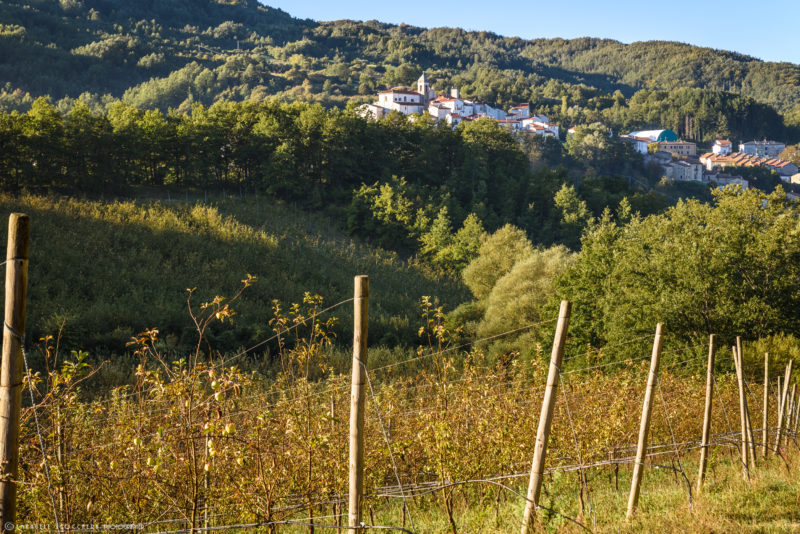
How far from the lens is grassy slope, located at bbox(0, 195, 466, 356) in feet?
76.3

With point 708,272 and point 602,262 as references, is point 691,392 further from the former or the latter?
point 602,262

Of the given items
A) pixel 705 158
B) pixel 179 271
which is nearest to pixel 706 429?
pixel 179 271

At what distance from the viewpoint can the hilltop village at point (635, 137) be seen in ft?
295

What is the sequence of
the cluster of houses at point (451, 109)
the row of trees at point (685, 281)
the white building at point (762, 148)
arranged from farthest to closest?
the white building at point (762, 148) < the cluster of houses at point (451, 109) < the row of trees at point (685, 281)

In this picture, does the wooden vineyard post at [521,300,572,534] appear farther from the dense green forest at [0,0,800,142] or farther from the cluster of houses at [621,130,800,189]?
the cluster of houses at [621,130,800,189]

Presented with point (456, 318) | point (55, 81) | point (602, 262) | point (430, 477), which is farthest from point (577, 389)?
point (55, 81)

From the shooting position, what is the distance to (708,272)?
18312 mm

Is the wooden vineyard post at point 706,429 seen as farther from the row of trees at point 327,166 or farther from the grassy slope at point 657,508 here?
the row of trees at point 327,166

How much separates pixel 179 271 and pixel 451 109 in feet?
241

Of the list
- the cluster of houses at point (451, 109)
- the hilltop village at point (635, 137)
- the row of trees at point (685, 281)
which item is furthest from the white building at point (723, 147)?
the row of trees at point (685, 281)

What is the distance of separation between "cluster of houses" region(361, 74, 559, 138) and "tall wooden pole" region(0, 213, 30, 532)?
3194 inches

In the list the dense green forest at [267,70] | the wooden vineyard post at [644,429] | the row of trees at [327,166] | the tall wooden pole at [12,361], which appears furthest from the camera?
the dense green forest at [267,70]

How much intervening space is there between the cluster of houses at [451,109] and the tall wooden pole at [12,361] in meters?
81.1

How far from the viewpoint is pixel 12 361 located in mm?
3014
